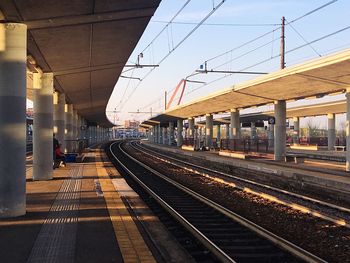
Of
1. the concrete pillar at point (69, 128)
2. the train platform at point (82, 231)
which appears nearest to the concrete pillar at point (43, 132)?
the train platform at point (82, 231)

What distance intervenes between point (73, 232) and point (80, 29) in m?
6.18

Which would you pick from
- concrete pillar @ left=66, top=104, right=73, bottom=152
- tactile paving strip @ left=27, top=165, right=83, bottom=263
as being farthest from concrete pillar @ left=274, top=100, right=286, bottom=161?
tactile paving strip @ left=27, top=165, right=83, bottom=263

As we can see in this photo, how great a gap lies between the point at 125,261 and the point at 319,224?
18.0 ft

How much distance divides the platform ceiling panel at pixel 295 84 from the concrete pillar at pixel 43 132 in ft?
37.4

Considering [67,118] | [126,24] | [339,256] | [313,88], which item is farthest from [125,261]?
[67,118]

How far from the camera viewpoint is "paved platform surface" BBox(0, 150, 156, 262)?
21.5 ft

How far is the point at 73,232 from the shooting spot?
804 cm

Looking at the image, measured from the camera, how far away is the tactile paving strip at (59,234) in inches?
255

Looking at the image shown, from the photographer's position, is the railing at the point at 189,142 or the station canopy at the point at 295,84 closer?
the station canopy at the point at 295,84

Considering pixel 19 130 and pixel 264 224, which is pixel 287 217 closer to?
pixel 264 224

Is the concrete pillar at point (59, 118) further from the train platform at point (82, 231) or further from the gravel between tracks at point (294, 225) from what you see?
the train platform at point (82, 231)

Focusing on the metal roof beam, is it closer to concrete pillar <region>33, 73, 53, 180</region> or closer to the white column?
concrete pillar <region>33, 73, 53, 180</region>

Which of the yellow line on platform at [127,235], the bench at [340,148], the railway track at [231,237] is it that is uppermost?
the bench at [340,148]

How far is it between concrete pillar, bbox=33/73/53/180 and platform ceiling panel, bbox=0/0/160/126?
3.59 feet
